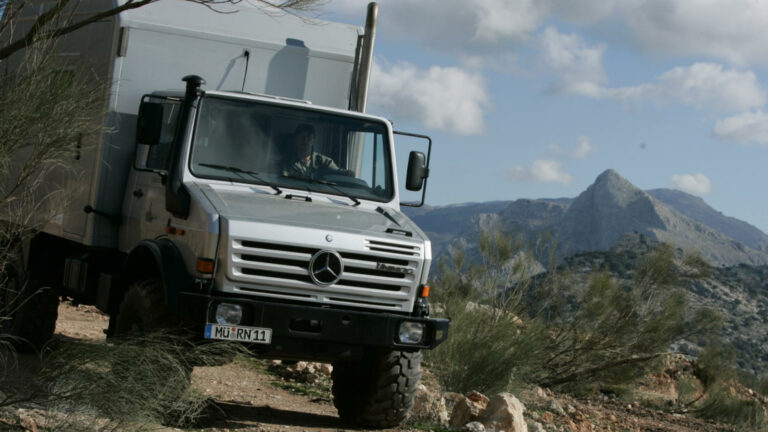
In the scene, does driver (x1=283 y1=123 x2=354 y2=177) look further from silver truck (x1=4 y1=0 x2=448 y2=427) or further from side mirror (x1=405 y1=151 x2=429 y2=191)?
side mirror (x1=405 y1=151 x2=429 y2=191)

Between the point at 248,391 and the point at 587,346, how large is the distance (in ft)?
25.8

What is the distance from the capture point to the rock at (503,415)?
8.11 metres

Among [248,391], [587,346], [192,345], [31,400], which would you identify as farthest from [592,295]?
[31,400]

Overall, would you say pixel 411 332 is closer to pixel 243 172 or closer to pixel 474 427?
pixel 474 427

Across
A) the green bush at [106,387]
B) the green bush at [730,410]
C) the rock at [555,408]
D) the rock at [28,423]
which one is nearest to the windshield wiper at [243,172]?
the green bush at [106,387]

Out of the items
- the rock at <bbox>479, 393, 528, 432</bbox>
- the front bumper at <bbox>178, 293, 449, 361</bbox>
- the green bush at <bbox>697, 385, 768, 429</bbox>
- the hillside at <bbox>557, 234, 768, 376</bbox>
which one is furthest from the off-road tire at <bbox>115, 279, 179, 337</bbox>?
the hillside at <bbox>557, 234, 768, 376</bbox>

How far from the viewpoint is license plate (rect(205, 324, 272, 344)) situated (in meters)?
6.53

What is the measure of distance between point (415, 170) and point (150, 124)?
7.28ft

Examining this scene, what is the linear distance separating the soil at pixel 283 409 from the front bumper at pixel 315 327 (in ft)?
2.00

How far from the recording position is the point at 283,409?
28.1 feet

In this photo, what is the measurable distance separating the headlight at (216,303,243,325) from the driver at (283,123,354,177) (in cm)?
145

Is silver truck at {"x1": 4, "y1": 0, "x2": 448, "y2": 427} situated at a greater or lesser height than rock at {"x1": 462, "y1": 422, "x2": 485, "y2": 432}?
greater

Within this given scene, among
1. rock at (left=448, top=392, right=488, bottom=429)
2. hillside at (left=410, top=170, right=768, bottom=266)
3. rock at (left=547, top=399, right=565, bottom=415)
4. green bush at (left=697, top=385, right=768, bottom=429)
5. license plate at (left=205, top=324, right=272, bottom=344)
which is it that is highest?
hillside at (left=410, top=170, right=768, bottom=266)

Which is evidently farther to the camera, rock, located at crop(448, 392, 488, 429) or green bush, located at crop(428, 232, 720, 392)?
green bush, located at crop(428, 232, 720, 392)
